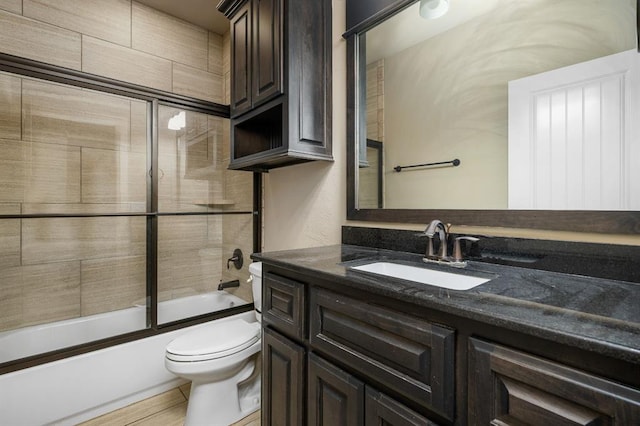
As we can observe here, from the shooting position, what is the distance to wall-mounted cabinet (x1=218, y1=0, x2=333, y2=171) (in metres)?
1.47

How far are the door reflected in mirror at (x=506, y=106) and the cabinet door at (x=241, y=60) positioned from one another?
0.66 m

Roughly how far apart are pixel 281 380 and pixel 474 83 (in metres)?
1.35

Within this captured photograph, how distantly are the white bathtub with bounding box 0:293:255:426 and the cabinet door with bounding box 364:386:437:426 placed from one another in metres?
1.67

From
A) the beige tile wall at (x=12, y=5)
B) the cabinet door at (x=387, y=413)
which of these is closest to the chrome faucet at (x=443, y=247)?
the cabinet door at (x=387, y=413)

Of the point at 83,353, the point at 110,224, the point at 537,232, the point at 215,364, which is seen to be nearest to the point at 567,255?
the point at 537,232

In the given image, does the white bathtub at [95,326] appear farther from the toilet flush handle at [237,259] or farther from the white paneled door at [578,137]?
the white paneled door at [578,137]

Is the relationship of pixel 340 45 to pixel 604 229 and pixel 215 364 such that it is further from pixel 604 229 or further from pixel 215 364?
pixel 215 364

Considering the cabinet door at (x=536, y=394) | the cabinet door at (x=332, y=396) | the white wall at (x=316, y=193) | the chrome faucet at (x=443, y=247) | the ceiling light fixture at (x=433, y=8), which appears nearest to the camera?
the cabinet door at (x=536, y=394)

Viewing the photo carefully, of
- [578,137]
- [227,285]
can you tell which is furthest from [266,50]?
[227,285]

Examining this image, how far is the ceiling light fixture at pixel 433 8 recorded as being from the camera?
4.17ft

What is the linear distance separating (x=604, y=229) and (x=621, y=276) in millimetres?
130

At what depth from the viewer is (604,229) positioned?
2.81 feet

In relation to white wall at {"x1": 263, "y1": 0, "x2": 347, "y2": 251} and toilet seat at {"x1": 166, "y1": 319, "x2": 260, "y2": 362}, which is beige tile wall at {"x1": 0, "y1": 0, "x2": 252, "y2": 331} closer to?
white wall at {"x1": 263, "y1": 0, "x2": 347, "y2": 251}

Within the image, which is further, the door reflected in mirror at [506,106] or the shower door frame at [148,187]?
the shower door frame at [148,187]
